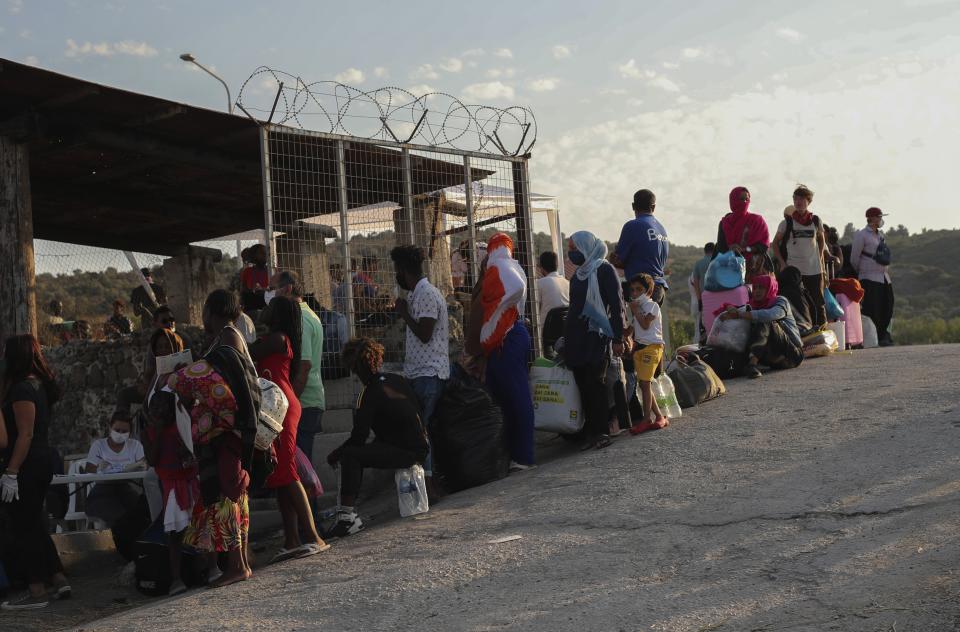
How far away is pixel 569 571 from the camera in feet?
18.9

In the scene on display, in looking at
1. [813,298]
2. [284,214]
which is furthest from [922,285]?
[284,214]

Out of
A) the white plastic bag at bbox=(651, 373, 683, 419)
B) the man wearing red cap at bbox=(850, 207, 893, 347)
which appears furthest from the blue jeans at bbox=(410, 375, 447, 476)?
the man wearing red cap at bbox=(850, 207, 893, 347)

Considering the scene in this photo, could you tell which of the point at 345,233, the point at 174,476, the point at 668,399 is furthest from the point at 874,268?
the point at 174,476

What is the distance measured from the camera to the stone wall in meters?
11.7

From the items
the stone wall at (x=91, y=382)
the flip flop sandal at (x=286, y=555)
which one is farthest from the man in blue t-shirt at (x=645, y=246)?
the stone wall at (x=91, y=382)

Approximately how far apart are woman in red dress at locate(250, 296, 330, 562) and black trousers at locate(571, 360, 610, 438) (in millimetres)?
2362

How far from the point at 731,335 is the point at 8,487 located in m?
6.77

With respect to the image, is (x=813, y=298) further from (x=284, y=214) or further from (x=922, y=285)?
(x=922, y=285)

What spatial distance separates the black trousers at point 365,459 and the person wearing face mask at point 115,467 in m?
1.74

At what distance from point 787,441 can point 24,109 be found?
725 centimetres

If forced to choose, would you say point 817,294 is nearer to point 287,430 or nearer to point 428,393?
point 428,393

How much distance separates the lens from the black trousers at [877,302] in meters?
14.6

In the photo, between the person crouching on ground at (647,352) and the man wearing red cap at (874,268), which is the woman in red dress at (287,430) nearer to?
the person crouching on ground at (647,352)

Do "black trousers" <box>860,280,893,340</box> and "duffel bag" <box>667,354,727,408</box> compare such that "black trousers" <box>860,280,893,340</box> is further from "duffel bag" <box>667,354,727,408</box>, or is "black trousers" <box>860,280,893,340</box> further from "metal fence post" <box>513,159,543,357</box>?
"metal fence post" <box>513,159,543,357</box>
